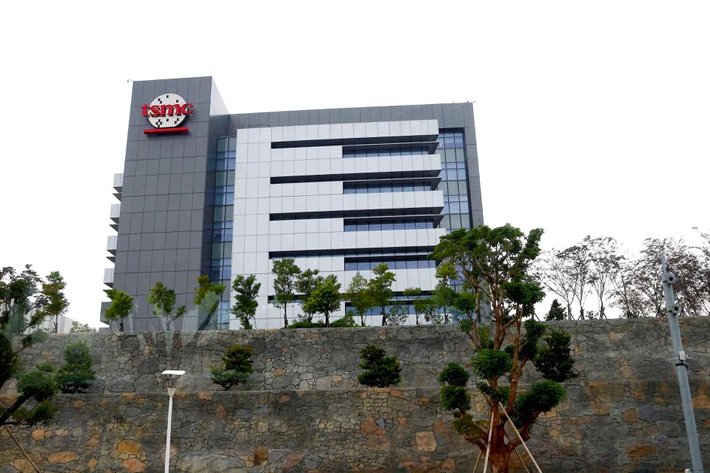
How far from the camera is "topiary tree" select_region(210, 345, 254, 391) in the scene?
19891 mm

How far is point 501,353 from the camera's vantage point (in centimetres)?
1412

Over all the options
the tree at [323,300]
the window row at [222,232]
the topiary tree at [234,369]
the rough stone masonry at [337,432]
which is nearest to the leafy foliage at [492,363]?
the rough stone masonry at [337,432]

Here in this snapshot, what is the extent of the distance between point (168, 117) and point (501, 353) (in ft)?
158

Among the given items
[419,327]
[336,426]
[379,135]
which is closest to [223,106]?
[379,135]

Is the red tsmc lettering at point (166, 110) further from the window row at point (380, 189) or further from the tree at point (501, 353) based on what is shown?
the tree at point (501, 353)

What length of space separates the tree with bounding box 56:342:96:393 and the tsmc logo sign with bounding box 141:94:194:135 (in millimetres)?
36575

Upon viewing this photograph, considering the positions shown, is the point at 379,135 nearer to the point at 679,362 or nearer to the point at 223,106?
the point at 223,106

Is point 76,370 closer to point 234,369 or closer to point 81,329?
point 234,369

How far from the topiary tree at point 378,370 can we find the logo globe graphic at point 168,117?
41.7 meters

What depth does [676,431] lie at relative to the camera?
57.0 ft

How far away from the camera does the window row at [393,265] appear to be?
51.3m

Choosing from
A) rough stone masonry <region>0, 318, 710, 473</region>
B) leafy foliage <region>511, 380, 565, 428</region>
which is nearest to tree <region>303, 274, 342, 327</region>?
rough stone masonry <region>0, 318, 710, 473</region>

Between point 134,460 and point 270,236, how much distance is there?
3527 centimetres

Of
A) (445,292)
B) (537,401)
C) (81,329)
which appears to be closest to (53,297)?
(445,292)
